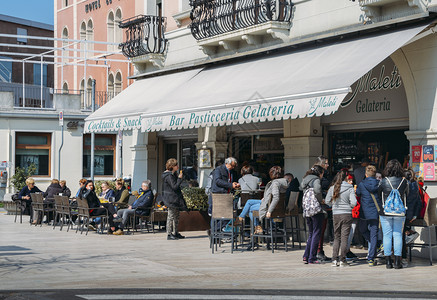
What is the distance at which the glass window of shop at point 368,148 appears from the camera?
47.8ft

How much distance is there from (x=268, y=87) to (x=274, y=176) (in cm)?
184

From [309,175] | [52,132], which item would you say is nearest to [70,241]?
[309,175]

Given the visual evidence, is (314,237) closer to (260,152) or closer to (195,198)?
(195,198)

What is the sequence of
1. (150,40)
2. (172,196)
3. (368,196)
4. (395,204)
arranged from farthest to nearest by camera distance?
(150,40), (172,196), (368,196), (395,204)

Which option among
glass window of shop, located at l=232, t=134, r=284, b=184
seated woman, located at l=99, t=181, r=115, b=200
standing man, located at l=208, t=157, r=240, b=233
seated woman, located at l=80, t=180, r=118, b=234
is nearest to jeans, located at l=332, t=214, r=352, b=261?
standing man, located at l=208, t=157, r=240, b=233

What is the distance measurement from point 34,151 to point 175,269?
71.2ft

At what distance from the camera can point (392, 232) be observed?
11.6 meters

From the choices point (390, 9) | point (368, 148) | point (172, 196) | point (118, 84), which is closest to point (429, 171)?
point (368, 148)

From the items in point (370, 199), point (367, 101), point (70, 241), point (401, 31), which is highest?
point (401, 31)

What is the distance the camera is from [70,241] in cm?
1609

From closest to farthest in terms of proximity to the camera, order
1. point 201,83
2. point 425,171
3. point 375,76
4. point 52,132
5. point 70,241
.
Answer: point 425,171
point 375,76
point 70,241
point 201,83
point 52,132

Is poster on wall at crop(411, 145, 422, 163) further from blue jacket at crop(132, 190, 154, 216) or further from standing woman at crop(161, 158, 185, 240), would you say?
blue jacket at crop(132, 190, 154, 216)

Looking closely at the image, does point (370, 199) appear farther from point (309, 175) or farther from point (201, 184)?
point (201, 184)

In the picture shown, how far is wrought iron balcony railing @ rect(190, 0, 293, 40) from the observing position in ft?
53.8
